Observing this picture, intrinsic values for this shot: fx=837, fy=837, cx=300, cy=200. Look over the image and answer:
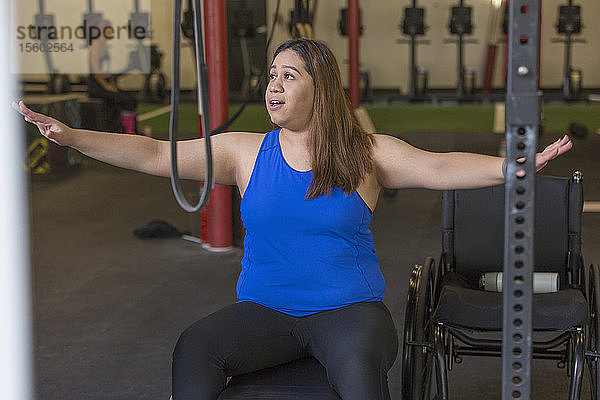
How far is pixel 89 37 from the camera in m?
5.83

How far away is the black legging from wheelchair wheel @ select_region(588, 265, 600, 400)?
0.57m

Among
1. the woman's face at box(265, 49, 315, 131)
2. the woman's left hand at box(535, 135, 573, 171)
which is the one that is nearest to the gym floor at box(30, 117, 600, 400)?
the woman's face at box(265, 49, 315, 131)

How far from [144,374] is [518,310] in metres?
1.97

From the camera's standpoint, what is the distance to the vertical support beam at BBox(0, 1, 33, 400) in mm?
725

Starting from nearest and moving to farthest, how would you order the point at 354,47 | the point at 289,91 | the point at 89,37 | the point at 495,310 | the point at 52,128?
the point at 52,128 → the point at 289,91 → the point at 495,310 → the point at 89,37 → the point at 354,47

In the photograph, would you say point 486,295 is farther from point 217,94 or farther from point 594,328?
point 217,94

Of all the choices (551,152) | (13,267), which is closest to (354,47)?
(551,152)

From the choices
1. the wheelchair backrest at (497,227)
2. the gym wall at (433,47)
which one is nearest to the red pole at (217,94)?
the wheelchair backrest at (497,227)

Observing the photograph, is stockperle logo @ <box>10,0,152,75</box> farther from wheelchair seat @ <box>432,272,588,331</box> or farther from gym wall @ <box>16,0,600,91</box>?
gym wall @ <box>16,0,600,91</box>

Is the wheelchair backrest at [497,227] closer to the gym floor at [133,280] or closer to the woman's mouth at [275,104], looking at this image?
the gym floor at [133,280]

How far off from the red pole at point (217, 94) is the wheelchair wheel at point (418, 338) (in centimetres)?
218

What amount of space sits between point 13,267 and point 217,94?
3667 mm

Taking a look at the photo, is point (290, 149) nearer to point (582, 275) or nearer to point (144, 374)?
point (582, 275)

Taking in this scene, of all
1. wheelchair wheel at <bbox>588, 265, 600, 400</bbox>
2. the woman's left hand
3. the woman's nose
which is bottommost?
wheelchair wheel at <bbox>588, 265, 600, 400</bbox>
